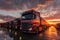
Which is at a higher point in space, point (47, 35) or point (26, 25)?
point (26, 25)

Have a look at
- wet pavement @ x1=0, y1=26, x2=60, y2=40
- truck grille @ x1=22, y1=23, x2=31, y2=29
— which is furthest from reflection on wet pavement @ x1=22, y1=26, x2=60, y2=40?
truck grille @ x1=22, y1=23, x2=31, y2=29

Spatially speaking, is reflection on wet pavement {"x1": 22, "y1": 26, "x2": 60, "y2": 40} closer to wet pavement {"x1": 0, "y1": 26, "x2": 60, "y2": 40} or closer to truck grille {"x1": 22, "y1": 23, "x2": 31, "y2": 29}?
wet pavement {"x1": 0, "y1": 26, "x2": 60, "y2": 40}

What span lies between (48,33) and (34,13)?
1.07 feet

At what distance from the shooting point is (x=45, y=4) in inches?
73.5

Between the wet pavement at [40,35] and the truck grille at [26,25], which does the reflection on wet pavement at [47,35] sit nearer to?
the wet pavement at [40,35]

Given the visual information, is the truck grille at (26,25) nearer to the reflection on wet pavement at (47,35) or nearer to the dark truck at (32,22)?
the dark truck at (32,22)

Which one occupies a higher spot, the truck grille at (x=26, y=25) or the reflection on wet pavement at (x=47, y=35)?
the truck grille at (x=26, y=25)

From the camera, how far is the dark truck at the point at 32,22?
5.91 feet

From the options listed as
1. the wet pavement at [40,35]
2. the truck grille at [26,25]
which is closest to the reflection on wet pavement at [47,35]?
the wet pavement at [40,35]

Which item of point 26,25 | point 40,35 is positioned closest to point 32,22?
point 26,25

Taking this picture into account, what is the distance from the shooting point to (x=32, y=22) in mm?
1812

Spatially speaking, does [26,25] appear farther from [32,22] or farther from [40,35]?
[40,35]

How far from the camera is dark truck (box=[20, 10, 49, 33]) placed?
1.80 m

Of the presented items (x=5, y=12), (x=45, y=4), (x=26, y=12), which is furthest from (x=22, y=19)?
(x=45, y=4)
